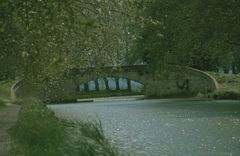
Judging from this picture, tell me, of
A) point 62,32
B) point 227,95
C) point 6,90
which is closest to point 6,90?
point 6,90

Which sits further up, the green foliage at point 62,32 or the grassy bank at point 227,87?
the green foliage at point 62,32

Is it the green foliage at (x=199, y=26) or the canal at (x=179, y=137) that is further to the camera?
the green foliage at (x=199, y=26)

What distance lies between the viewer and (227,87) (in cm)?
6225

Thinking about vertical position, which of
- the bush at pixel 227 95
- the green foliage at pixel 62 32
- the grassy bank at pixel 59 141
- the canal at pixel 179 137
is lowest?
the canal at pixel 179 137

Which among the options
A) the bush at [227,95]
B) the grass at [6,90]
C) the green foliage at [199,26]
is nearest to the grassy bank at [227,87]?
the bush at [227,95]

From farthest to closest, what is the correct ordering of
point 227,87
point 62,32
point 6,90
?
point 6,90
point 227,87
point 62,32

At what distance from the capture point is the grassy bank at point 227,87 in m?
53.8

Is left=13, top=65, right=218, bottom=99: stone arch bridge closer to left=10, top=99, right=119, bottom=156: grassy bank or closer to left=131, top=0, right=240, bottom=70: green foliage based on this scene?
left=131, top=0, right=240, bottom=70: green foliage

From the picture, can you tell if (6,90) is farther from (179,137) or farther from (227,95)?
(179,137)

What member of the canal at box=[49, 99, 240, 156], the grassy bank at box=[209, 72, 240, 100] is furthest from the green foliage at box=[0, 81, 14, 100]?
the canal at box=[49, 99, 240, 156]

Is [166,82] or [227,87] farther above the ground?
[166,82]

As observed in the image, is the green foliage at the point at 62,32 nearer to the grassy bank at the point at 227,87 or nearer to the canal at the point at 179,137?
the canal at the point at 179,137

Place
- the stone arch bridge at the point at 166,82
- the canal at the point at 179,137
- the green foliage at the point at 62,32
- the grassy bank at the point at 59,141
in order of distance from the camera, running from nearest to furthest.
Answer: the grassy bank at the point at 59,141
the green foliage at the point at 62,32
the canal at the point at 179,137
the stone arch bridge at the point at 166,82

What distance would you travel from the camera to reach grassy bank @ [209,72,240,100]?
53844 millimetres
